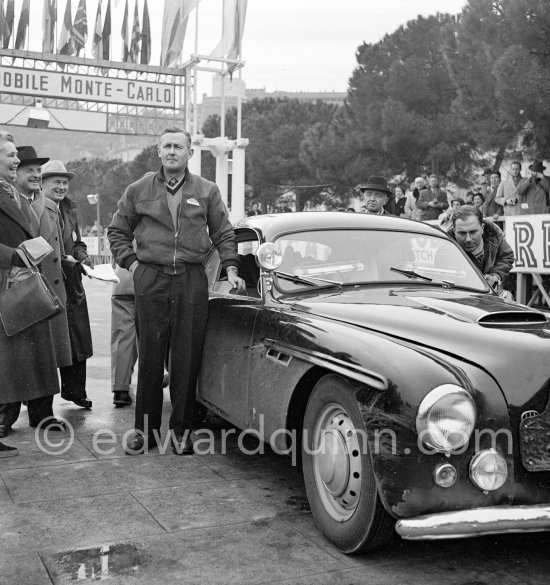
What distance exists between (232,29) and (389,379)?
72.5 feet

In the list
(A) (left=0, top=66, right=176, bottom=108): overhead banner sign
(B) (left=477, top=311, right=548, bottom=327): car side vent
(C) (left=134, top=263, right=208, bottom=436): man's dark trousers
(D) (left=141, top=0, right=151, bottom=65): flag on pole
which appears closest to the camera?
(B) (left=477, top=311, right=548, bottom=327): car side vent

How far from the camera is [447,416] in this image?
3143 millimetres

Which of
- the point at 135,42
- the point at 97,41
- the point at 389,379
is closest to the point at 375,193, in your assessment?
the point at 389,379

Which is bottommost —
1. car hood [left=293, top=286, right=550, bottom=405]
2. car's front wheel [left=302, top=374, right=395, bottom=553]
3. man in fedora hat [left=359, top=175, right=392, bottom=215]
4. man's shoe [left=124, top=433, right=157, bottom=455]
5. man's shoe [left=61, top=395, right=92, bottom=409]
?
man's shoe [left=61, top=395, right=92, bottom=409]

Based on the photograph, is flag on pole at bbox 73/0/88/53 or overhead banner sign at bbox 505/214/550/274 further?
flag on pole at bbox 73/0/88/53

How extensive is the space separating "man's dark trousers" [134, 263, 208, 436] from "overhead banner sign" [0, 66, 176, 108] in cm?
2253

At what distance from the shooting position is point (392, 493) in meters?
3.14

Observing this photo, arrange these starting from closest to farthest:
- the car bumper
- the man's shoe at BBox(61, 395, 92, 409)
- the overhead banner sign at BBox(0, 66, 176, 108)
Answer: the car bumper → the man's shoe at BBox(61, 395, 92, 409) → the overhead banner sign at BBox(0, 66, 176, 108)

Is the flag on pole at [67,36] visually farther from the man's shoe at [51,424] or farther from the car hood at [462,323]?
the car hood at [462,323]

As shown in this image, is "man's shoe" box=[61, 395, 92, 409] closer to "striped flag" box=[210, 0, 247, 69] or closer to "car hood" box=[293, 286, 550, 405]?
"car hood" box=[293, 286, 550, 405]

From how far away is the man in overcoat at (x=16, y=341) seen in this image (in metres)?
5.46

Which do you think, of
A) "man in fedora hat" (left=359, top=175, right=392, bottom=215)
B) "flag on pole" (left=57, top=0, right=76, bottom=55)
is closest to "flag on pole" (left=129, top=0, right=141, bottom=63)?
"flag on pole" (left=57, top=0, right=76, bottom=55)

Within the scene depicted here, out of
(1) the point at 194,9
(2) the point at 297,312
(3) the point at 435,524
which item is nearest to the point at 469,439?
(3) the point at 435,524

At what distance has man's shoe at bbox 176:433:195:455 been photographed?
5219 mm
